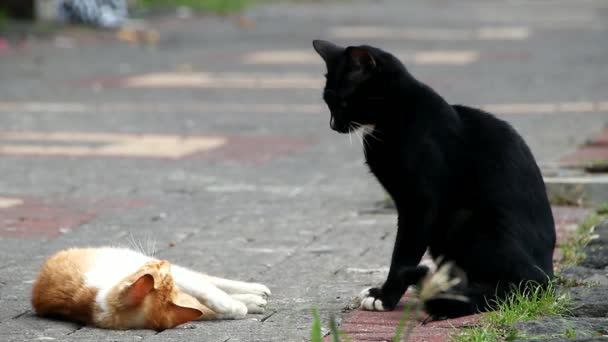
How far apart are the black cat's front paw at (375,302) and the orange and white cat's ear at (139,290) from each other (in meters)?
0.96

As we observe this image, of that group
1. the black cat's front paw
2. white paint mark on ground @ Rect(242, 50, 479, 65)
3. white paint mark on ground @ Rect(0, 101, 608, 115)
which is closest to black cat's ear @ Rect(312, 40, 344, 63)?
the black cat's front paw

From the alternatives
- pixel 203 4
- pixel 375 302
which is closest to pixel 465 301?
pixel 375 302

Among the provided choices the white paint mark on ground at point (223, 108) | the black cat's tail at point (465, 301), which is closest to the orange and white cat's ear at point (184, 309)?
the black cat's tail at point (465, 301)

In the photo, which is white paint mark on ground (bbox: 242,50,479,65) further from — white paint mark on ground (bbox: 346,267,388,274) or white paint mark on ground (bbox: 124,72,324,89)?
white paint mark on ground (bbox: 346,267,388,274)

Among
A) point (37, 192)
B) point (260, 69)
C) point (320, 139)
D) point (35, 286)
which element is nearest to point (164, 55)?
point (260, 69)

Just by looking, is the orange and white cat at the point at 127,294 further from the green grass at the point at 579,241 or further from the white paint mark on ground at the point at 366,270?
the green grass at the point at 579,241

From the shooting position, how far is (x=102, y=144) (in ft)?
37.8

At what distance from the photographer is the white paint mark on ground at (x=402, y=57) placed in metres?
19.2

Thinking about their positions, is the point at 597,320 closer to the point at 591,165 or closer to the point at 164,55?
the point at 591,165

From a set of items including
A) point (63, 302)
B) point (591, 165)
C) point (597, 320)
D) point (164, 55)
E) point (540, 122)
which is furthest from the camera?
point (164, 55)

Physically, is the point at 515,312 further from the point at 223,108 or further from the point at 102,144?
the point at 223,108

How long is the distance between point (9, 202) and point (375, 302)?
3.96 meters

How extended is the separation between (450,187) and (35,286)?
1.85 meters

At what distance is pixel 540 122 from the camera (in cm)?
1282
